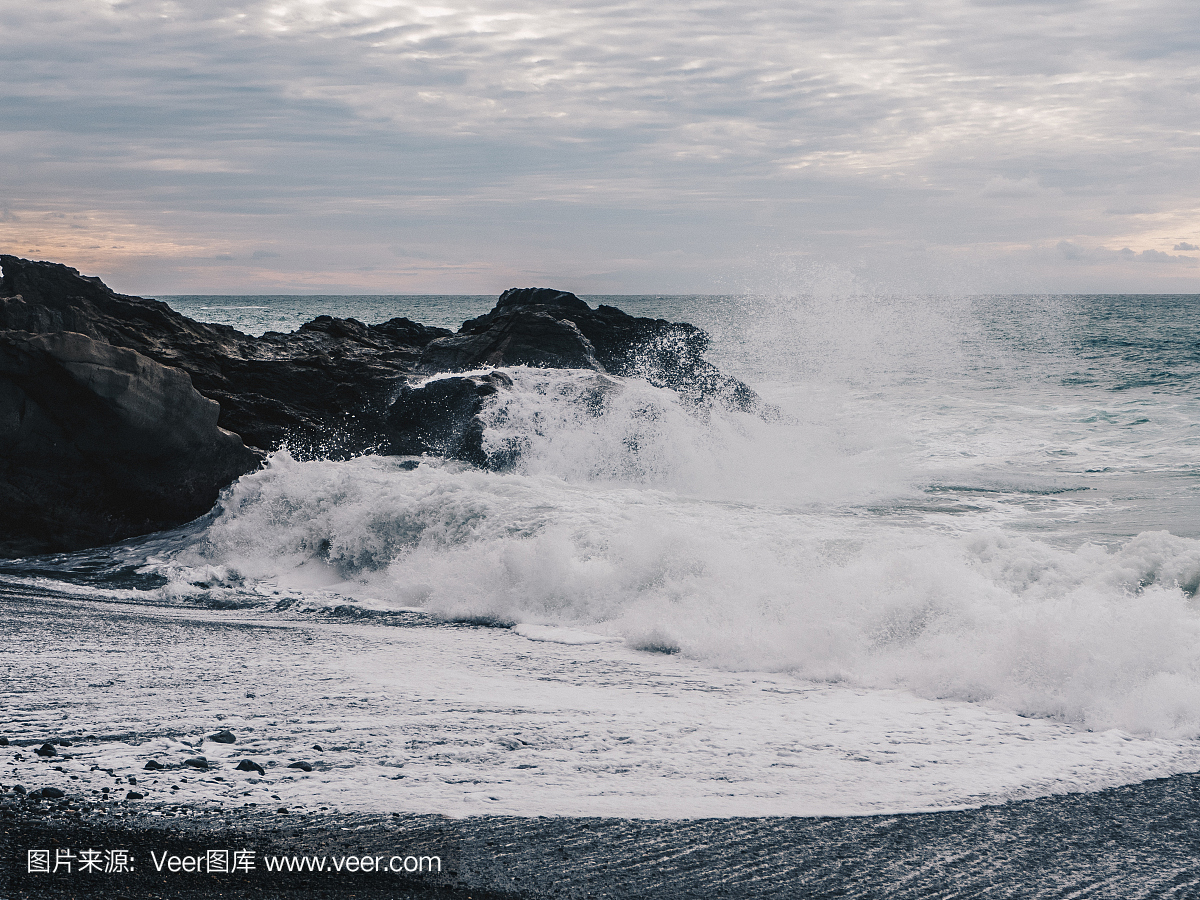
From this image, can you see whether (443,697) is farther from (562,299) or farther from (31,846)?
(562,299)

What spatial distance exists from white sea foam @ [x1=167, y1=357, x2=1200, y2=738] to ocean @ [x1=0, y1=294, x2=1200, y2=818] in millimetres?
22

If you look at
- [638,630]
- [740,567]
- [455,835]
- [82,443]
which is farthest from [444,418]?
[455,835]

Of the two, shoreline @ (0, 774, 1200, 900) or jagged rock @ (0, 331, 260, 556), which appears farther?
jagged rock @ (0, 331, 260, 556)

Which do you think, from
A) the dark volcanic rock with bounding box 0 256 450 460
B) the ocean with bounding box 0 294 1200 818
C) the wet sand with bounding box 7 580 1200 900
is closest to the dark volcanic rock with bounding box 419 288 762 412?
the dark volcanic rock with bounding box 0 256 450 460

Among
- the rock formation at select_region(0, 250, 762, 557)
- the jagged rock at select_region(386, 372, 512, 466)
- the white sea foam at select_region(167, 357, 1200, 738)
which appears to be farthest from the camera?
the jagged rock at select_region(386, 372, 512, 466)

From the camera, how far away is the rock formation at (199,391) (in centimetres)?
761

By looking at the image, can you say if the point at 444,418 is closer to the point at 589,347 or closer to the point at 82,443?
the point at 589,347

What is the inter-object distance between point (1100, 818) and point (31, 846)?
397 cm

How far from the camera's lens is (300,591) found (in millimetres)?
6594

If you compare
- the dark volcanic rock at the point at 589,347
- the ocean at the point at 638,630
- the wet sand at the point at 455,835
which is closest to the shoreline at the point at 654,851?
the wet sand at the point at 455,835

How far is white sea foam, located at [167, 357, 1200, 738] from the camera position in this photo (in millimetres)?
4434

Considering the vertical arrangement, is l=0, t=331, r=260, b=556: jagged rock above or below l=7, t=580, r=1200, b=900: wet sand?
above

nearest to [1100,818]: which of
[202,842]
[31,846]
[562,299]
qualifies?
[202,842]

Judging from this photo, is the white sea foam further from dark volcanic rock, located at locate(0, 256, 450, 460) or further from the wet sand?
dark volcanic rock, located at locate(0, 256, 450, 460)
